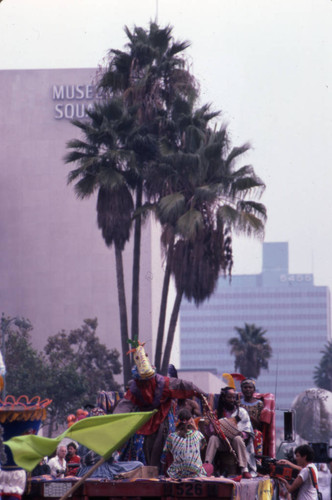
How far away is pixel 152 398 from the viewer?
15.7 meters

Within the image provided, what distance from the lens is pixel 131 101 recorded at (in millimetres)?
45094

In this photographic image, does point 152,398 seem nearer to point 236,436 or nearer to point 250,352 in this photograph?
point 236,436

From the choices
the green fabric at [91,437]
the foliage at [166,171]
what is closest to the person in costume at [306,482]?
the green fabric at [91,437]

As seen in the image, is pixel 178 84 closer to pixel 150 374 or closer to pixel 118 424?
pixel 150 374

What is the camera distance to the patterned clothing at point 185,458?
45.7ft

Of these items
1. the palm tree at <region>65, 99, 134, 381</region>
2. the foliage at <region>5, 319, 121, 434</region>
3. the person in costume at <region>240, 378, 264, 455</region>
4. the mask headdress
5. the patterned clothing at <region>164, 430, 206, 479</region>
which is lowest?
the foliage at <region>5, 319, 121, 434</region>

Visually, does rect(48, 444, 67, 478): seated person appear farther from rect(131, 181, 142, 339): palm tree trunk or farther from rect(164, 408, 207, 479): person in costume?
rect(131, 181, 142, 339): palm tree trunk

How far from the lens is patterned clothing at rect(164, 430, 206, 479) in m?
13.9

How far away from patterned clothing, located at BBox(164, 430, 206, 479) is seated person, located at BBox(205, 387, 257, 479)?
954mm

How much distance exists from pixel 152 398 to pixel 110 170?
27957mm

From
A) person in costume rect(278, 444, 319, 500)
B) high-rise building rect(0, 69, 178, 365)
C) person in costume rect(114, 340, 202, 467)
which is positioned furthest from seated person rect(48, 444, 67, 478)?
high-rise building rect(0, 69, 178, 365)

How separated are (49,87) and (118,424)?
265ft

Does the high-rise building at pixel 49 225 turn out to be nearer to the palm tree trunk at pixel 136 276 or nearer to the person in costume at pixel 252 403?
the palm tree trunk at pixel 136 276

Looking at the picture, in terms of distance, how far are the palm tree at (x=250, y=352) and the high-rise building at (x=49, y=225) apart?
647cm
